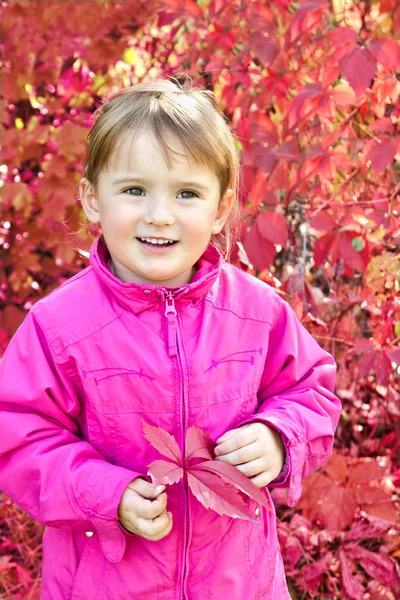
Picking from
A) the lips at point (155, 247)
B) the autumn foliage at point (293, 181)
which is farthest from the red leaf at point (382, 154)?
the lips at point (155, 247)

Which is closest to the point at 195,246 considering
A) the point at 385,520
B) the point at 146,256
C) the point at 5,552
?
the point at 146,256


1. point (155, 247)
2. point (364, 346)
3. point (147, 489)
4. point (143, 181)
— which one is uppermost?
point (143, 181)

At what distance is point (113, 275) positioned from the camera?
174 cm

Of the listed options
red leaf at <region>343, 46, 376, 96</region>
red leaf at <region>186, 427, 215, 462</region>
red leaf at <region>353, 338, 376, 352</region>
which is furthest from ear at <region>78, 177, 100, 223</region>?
red leaf at <region>353, 338, 376, 352</region>

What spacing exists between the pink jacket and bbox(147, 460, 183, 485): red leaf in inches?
4.0

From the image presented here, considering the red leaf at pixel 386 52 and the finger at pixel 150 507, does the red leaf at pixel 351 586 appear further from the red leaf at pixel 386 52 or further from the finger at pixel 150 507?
the red leaf at pixel 386 52

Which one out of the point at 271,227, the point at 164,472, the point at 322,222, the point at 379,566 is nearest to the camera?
the point at 164,472

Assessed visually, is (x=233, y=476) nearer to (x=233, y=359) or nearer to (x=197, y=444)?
(x=197, y=444)

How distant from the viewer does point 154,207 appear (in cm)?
167

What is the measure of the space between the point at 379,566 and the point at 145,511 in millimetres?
1372

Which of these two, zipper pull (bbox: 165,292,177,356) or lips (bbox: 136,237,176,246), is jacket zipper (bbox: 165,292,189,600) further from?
lips (bbox: 136,237,176,246)

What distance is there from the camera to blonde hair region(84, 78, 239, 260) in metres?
1.69

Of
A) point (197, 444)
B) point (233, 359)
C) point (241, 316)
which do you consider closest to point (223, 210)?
point (241, 316)

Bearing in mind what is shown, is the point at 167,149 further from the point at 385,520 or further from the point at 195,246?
the point at 385,520
